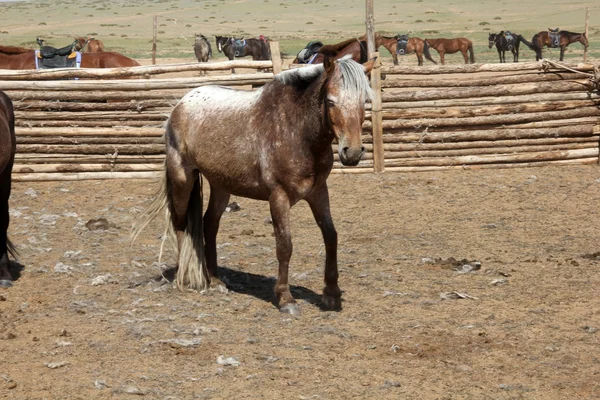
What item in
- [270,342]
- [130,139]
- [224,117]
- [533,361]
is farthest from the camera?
[130,139]

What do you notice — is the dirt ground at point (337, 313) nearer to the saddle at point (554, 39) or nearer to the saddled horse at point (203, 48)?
the saddled horse at point (203, 48)

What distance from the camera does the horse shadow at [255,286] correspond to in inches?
276

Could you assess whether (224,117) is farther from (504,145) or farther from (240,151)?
(504,145)

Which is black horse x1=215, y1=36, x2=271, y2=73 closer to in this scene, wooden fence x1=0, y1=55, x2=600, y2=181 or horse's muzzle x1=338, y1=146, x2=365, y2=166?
wooden fence x1=0, y1=55, x2=600, y2=181

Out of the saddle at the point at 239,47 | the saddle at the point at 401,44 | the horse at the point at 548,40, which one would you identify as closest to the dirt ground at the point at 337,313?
the saddle at the point at 239,47

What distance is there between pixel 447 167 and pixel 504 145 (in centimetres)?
89

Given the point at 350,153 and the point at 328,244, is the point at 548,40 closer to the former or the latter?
the point at 328,244

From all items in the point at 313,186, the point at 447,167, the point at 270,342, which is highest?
the point at 313,186

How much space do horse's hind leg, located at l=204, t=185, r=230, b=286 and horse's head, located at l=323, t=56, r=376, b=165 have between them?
1.54 m

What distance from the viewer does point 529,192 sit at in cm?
1090

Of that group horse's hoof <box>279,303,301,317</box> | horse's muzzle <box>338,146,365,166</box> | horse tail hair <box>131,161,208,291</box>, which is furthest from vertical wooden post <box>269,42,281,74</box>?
horse's muzzle <box>338,146,365,166</box>

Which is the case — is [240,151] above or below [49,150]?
above

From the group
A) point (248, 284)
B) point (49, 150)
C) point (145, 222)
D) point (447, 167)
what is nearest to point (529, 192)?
point (447, 167)

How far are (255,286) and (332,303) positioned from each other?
1.04 m
